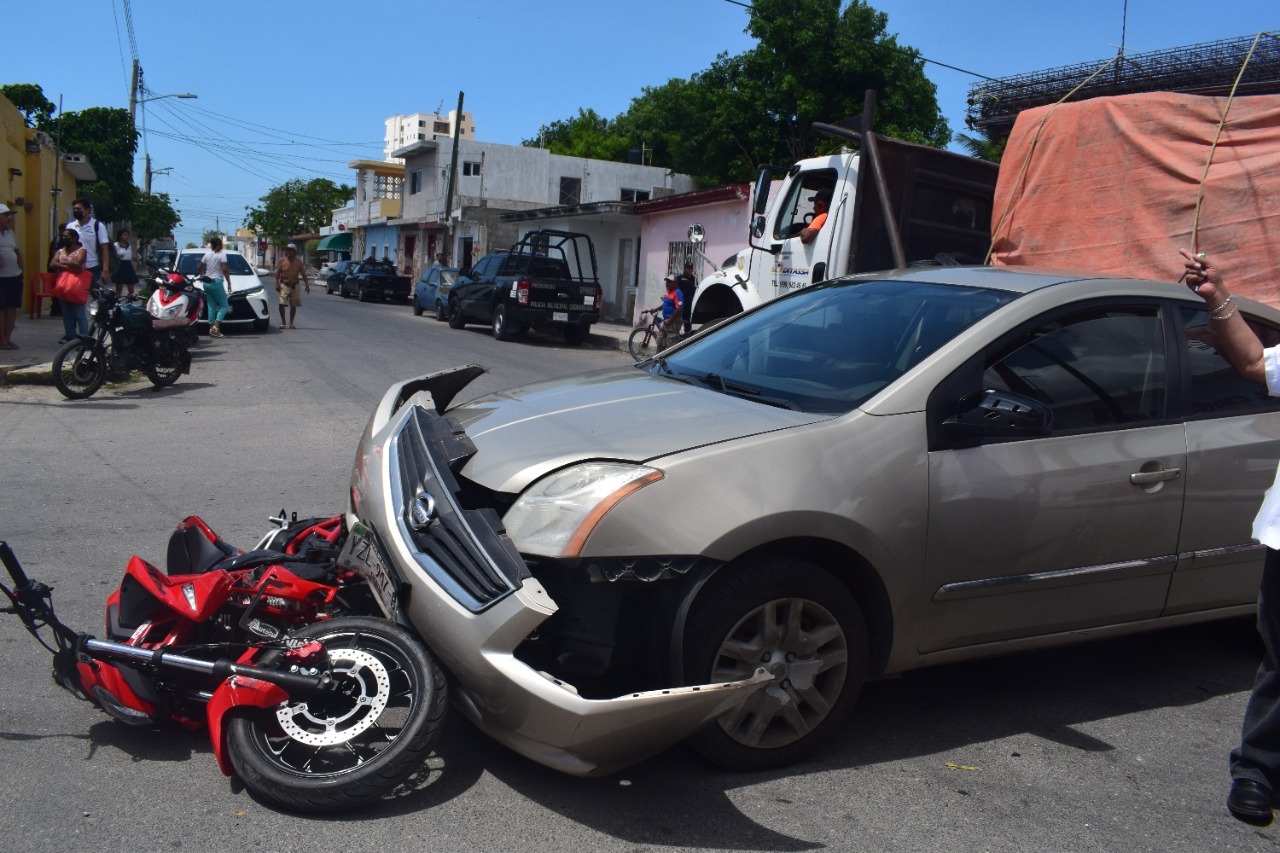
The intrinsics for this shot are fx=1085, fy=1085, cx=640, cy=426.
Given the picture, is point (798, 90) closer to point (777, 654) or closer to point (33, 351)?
point (33, 351)

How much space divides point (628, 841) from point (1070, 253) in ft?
19.7

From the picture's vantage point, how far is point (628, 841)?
3006 millimetres

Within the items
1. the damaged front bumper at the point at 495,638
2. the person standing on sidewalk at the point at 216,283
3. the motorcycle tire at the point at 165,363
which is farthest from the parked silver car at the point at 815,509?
the person standing on sidewalk at the point at 216,283

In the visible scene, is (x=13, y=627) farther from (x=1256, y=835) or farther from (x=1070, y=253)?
(x=1070, y=253)

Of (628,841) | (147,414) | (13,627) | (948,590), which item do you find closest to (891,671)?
(948,590)

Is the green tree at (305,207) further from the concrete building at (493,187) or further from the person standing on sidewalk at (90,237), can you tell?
the person standing on sidewalk at (90,237)

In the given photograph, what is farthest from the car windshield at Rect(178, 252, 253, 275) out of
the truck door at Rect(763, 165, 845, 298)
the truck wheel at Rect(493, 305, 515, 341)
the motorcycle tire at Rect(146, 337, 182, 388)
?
the truck door at Rect(763, 165, 845, 298)

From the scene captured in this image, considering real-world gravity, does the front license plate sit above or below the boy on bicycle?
below

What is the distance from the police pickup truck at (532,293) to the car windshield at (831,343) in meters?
16.0

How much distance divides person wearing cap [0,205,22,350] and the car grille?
424 inches

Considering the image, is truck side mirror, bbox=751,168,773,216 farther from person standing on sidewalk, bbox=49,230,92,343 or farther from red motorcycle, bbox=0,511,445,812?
red motorcycle, bbox=0,511,445,812

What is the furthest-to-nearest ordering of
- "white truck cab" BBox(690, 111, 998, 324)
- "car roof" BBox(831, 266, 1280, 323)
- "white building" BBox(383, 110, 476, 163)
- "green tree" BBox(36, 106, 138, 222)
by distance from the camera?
1. "white building" BBox(383, 110, 476, 163)
2. "green tree" BBox(36, 106, 138, 222)
3. "white truck cab" BBox(690, 111, 998, 324)
4. "car roof" BBox(831, 266, 1280, 323)

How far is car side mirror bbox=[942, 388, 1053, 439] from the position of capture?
3482 mm

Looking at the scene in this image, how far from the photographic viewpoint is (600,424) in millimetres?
3604
